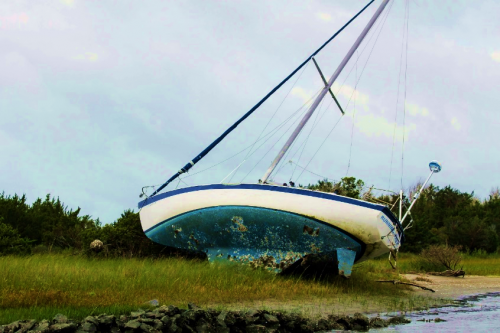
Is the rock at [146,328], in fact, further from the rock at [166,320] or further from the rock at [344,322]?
the rock at [344,322]

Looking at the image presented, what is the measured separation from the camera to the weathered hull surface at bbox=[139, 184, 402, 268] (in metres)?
17.7

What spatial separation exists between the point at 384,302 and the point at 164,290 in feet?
19.2

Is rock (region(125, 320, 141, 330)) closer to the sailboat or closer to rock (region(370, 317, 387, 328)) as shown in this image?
rock (region(370, 317, 387, 328))

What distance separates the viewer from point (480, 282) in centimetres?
2475

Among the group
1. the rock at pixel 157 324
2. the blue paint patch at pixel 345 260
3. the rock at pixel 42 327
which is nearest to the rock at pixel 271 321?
the rock at pixel 157 324

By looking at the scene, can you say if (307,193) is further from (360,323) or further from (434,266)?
(434,266)

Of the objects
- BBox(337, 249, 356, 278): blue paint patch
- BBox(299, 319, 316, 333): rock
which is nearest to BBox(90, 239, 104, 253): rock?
BBox(337, 249, 356, 278): blue paint patch

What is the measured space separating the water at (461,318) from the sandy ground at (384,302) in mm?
679

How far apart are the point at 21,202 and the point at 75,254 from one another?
7880 millimetres

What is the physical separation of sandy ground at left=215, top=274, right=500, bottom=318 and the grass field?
4 cm

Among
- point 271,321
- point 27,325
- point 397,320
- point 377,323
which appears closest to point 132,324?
point 27,325

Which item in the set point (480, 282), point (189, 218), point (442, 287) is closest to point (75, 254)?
point (189, 218)

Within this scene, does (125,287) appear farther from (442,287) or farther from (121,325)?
(442,287)

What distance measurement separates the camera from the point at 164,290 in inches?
555
